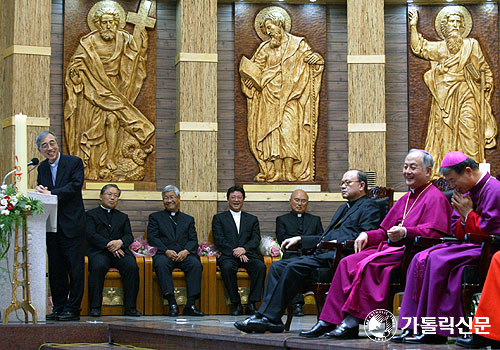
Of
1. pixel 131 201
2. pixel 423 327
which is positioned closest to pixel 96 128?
pixel 131 201

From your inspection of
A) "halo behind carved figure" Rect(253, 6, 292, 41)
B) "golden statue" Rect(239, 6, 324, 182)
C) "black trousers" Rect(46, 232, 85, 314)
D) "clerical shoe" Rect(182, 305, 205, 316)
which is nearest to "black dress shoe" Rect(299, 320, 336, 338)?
"black trousers" Rect(46, 232, 85, 314)

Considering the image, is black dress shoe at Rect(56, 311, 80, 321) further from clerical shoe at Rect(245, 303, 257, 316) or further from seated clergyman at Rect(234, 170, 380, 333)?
seated clergyman at Rect(234, 170, 380, 333)

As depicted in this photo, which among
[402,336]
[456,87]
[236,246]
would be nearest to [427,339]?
[402,336]

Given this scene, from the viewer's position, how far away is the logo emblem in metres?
5.27

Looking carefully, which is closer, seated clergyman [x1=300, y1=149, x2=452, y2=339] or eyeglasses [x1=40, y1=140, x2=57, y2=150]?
seated clergyman [x1=300, y1=149, x2=452, y2=339]

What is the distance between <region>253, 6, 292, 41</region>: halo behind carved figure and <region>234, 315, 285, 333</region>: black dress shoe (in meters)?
5.06

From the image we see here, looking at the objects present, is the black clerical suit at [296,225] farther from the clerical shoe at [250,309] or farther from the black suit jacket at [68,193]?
the black suit jacket at [68,193]

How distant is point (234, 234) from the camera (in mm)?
9203

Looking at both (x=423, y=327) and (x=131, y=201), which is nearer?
(x=423, y=327)

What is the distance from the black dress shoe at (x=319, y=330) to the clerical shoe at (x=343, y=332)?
9 centimetres

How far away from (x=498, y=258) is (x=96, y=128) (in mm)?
6054

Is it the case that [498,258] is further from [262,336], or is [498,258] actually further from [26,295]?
[26,295]

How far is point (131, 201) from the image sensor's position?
9562 millimetres

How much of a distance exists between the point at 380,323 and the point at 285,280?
0.80 m
